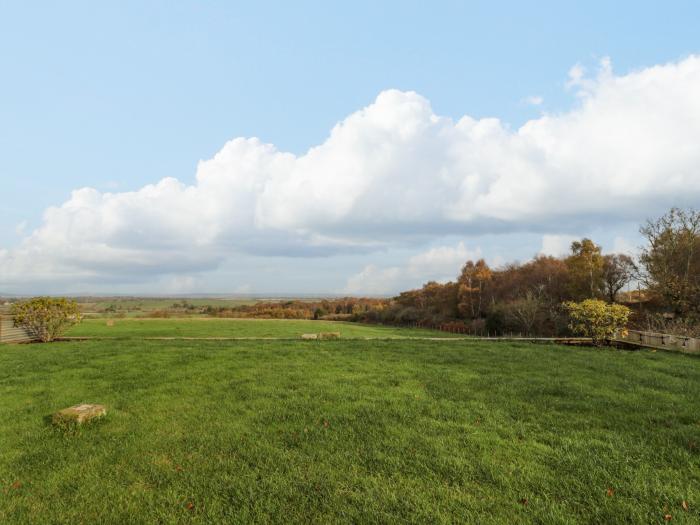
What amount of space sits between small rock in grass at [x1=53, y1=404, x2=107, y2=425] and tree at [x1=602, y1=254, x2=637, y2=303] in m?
45.2

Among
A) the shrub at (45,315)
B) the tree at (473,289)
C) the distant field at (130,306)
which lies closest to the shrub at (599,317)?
the shrub at (45,315)

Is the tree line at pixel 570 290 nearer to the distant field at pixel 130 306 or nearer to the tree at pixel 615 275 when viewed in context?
the tree at pixel 615 275

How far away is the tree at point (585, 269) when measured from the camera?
3822 centimetres

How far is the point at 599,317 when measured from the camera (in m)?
16.8

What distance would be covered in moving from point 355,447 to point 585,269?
4083 cm

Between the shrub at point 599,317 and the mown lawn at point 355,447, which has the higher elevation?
the shrub at point 599,317

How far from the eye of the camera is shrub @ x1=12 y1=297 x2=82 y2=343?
1848 centimetres

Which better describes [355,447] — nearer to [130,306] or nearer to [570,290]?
[570,290]

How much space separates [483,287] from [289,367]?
157 feet

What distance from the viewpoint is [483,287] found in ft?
177

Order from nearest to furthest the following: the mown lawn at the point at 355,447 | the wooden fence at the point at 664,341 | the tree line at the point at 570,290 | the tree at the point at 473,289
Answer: the mown lawn at the point at 355,447 < the wooden fence at the point at 664,341 < the tree line at the point at 570,290 < the tree at the point at 473,289

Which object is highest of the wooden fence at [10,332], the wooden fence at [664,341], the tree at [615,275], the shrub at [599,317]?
the tree at [615,275]

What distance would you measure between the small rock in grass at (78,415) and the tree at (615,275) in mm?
45181

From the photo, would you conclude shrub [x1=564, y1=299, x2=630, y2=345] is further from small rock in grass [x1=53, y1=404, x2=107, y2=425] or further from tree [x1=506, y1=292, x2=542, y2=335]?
tree [x1=506, y1=292, x2=542, y2=335]
